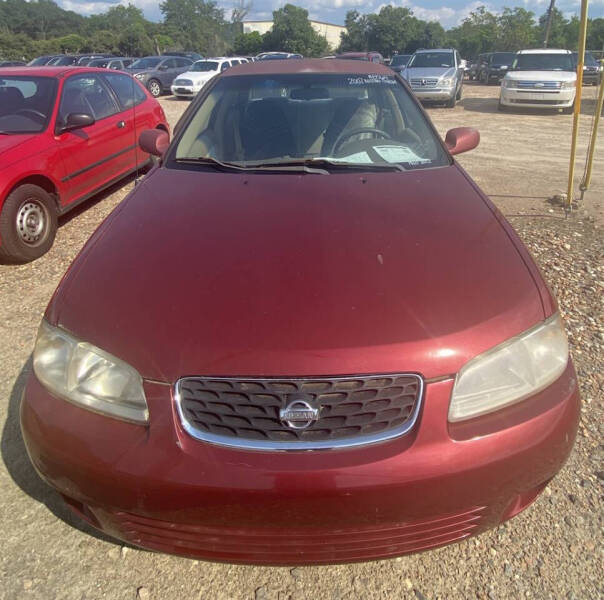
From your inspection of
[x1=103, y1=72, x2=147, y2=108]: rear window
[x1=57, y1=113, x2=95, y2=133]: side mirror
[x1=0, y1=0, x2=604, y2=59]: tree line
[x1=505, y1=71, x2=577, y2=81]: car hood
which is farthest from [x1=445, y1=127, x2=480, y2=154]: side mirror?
[x1=0, y1=0, x2=604, y2=59]: tree line

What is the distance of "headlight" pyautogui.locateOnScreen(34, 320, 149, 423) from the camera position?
146cm

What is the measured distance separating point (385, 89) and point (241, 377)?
2.40m

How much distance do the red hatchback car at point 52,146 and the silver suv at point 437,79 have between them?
10351 mm

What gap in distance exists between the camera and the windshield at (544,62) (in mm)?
13391

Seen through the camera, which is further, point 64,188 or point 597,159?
point 597,159

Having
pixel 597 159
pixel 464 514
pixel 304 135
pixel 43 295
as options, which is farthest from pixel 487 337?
pixel 597 159

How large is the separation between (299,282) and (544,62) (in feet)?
49.5

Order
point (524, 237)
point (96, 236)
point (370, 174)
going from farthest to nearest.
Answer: point (524, 237) < point (370, 174) < point (96, 236)

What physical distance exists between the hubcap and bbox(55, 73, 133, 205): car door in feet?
1.07

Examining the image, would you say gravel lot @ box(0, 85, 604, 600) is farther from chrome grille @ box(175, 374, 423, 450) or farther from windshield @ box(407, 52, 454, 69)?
windshield @ box(407, 52, 454, 69)

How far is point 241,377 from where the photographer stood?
138 cm

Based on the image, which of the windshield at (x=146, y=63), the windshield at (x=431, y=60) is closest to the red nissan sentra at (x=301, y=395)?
the windshield at (x=431, y=60)

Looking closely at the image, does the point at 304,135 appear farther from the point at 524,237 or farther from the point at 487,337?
the point at 524,237

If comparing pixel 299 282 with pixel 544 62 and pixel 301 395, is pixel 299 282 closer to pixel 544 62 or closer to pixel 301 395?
pixel 301 395
